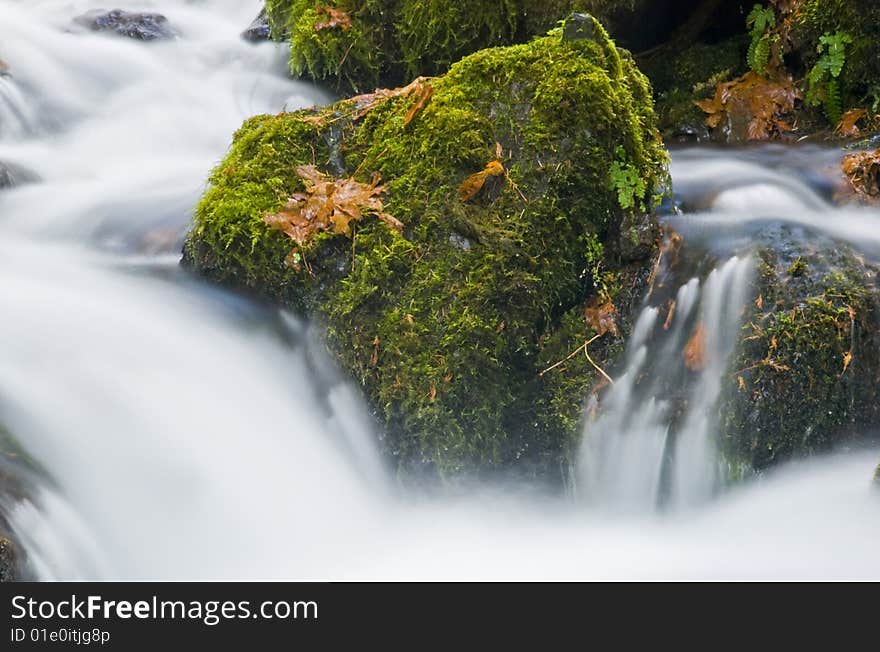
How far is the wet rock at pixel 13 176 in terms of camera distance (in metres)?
6.44

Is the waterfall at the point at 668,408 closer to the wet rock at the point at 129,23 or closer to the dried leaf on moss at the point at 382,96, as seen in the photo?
the dried leaf on moss at the point at 382,96

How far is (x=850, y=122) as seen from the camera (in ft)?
19.4

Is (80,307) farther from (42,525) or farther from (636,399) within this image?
(636,399)

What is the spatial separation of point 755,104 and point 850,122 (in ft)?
2.24

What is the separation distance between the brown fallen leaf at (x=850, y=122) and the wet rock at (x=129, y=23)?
21.6 ft

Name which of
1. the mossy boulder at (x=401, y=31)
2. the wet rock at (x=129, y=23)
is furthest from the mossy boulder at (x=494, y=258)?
the wet rock at (x=129, y=23)

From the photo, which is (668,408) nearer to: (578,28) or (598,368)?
(598,368)

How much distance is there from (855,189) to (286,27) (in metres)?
4.94

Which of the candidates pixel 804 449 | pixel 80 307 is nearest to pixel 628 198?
pixel 804 449

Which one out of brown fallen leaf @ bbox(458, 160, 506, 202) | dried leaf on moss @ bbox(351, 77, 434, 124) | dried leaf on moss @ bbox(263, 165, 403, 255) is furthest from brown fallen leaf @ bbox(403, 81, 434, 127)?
brown fallen leaf @ bbox(458, 160, 506, 202)

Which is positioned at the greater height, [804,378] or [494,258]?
[494,258]

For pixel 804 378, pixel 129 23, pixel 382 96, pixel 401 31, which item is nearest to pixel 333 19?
pixel 401 31

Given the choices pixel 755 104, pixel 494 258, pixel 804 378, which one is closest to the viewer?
pixel 804 378

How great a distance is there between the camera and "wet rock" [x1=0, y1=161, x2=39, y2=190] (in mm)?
6441
